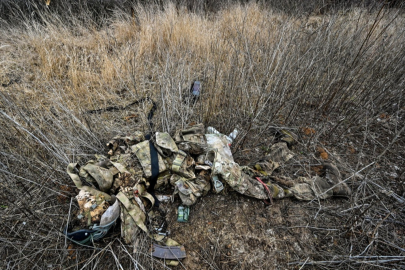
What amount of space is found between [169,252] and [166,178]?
576 millimetres

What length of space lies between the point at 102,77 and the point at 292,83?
2785 mm

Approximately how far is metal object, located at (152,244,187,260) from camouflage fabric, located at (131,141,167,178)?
1.81 feet

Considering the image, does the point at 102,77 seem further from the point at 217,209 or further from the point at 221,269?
the point at 221,269

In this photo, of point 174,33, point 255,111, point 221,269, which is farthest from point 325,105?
point 174,33

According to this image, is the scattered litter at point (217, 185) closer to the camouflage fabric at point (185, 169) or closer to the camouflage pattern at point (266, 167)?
the camouflage fabric at point (185, 169)

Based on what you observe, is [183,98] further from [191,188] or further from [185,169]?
[191,188]

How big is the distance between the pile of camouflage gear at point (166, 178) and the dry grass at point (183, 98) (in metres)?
0.23

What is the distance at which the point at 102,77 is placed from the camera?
2939 mm

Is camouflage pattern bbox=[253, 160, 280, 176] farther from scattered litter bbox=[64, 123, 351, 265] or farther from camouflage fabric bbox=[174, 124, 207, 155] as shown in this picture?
camouflage fabric bbox=[174, 124, 207, 155]

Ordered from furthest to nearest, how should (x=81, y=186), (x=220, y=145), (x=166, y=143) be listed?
(x=220, y=145) < (x=166, y=143) < (x=81, y=186)

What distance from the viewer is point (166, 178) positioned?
1.69 metres

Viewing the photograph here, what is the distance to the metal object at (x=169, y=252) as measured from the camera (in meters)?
1.32

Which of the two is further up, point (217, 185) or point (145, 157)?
point (145, 157)

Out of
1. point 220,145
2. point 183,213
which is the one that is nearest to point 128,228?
point 183,213
